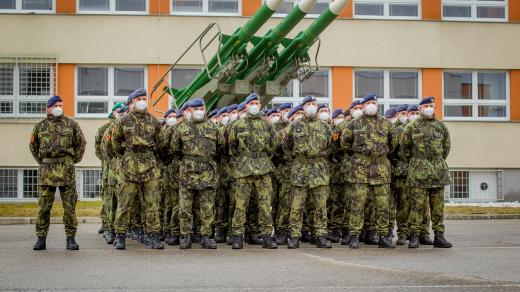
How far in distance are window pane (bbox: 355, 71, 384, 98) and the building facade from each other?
0.03 metres

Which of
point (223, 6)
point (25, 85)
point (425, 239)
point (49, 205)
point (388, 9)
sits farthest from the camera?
point (388, 9)

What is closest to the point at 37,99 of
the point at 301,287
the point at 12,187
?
the point at 12,187

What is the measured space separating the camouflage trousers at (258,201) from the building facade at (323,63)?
11812 mm

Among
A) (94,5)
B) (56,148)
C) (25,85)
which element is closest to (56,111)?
(56,148)

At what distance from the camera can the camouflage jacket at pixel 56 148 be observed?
12.1 metres

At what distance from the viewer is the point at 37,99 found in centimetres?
2516

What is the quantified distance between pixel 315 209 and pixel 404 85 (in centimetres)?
1450

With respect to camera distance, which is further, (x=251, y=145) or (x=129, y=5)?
(x=129, y=5)

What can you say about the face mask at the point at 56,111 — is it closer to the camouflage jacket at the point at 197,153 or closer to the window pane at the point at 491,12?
the camouflage jacket at the point at 197,153

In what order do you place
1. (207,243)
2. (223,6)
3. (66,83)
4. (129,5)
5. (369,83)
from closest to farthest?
(207,243) → (66,83) → (129,5) → (223,6) → (369,83)

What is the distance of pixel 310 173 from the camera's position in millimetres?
12461

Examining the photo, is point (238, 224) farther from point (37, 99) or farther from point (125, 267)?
point (37, 99)

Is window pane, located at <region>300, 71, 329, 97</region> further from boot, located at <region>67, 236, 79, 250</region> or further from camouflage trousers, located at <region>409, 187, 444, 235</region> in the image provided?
boot, located at <region>67, 236, 79, 250</region>

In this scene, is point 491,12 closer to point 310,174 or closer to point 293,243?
point 310,174
